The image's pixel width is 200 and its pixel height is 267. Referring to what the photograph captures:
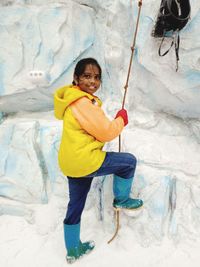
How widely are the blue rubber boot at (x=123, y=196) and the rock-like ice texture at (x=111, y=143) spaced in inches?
4.4

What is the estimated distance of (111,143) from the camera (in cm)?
255

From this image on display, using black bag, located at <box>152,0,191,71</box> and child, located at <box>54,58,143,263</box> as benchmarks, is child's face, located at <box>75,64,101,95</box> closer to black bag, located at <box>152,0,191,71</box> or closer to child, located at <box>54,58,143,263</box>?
child, located at <box>54,58,143,263</box>

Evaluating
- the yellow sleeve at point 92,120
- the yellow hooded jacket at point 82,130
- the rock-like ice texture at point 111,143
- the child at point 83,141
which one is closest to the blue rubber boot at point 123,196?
the child at point 83,141

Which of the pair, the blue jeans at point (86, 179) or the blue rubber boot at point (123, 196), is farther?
the blue rubber boot at point (123, 196)

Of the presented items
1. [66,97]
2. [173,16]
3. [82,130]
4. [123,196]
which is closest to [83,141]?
[82,130]

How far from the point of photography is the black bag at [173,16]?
219 centimetres

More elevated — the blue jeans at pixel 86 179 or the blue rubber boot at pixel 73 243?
the blue jeans at pixel 86 179

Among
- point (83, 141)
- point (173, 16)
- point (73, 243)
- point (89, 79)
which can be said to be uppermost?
point (173, 16)

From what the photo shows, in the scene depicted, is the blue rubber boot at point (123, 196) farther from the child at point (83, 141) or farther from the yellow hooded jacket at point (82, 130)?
the yellow hooded jacket at point (82, 130)

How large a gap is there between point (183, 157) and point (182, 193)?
28 centimetres

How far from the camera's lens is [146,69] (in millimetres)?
2605

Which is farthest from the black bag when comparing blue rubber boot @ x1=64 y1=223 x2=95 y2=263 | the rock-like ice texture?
blue rubber boot @ x1=64 y1=223 x2=95 y2=263

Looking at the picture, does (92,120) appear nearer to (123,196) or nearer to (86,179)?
(86,179)

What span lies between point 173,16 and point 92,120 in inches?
35.3
